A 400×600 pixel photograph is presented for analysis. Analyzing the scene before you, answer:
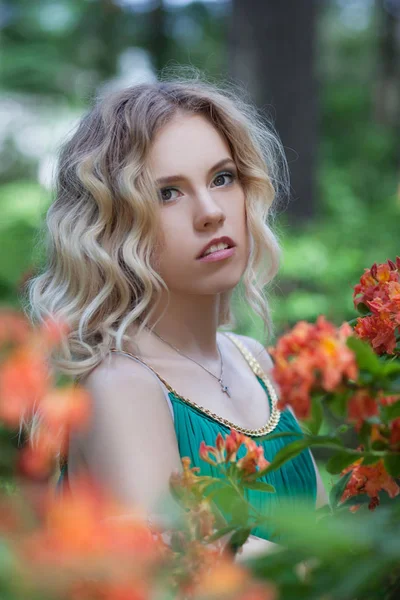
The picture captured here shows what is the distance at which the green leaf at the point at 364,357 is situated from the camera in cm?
69

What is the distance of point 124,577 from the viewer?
46cm

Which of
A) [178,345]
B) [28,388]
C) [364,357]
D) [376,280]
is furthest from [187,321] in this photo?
[28,388]

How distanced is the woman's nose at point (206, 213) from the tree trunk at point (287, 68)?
4260 millimetres

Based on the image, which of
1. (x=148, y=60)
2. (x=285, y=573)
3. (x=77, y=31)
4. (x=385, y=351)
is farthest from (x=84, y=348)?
(x=148, y=60)

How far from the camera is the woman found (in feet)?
5.27

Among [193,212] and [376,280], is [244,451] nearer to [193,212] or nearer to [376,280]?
[193,212]

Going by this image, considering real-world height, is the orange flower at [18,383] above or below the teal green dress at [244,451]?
above

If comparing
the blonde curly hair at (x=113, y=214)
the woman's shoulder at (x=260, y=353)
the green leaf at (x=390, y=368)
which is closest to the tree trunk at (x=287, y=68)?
the woman's shoulder at (x=260, y=353)

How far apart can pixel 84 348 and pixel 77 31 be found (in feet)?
39.9

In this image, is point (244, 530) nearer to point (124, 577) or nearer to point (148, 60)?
point (124, 577)

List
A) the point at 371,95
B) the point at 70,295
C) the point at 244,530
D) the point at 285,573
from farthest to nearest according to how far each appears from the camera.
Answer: the point at 371,95, the point at 70,295, the point at 244,530, the point at 285,573

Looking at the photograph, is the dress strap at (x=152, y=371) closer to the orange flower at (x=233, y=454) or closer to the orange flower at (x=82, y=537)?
the orange flower at (x=233, y=454)

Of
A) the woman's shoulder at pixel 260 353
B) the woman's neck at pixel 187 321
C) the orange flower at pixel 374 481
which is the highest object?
the woman's neck at pixel 187 321

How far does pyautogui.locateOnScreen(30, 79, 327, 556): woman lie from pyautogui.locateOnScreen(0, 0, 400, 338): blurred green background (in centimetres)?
39
